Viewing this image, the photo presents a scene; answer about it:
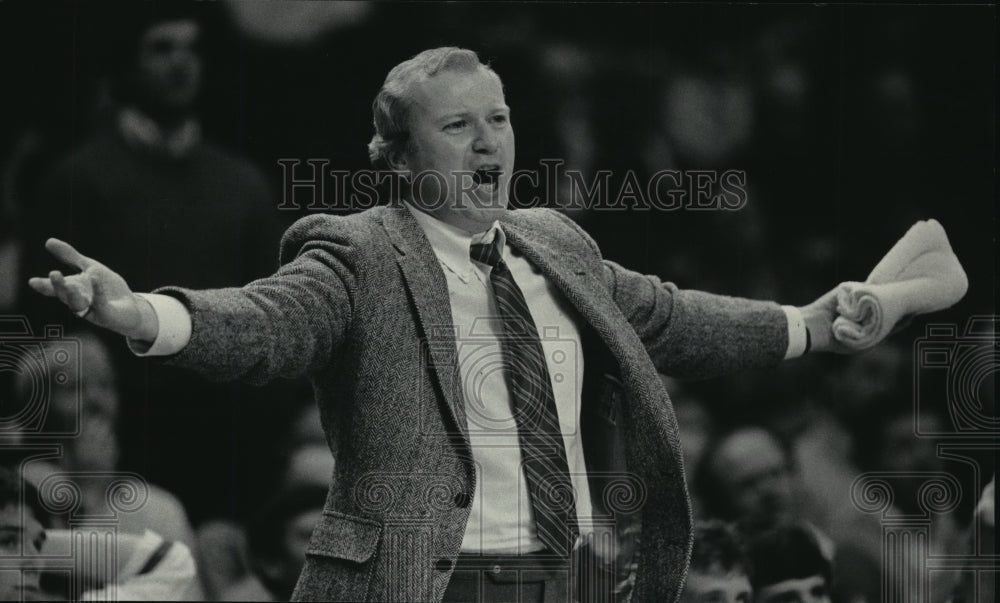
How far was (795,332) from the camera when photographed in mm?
3562

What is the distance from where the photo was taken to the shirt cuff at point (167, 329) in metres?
2.61

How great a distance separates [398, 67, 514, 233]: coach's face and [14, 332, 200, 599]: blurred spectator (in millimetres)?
1084

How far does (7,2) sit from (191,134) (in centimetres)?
61

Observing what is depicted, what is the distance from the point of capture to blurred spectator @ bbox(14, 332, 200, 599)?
12.0 ft

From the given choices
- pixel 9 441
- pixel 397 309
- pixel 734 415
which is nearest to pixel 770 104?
pixel 734 415

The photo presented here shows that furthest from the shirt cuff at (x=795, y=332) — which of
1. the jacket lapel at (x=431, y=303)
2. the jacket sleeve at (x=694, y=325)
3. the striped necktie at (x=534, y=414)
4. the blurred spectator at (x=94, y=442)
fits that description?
the blurred spectator at (x=94, y=442)

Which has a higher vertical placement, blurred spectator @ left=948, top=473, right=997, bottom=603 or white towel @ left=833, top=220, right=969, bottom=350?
white towel @ left=833, top=220, right=969, bottom=350

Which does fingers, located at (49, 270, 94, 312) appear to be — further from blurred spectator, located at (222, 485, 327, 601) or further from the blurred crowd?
blurred spectator, located at (222, 485, 327, 601)

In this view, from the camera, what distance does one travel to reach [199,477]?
12.1 feet

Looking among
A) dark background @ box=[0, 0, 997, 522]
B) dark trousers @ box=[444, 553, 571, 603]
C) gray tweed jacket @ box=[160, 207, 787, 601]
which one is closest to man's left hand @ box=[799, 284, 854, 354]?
dark background @ box=[0, 0, 997, 522]

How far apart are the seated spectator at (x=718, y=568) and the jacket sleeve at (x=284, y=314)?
4.99ft

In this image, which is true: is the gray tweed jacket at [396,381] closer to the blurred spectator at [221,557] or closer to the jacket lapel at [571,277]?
the jacket lapel at [571,277]

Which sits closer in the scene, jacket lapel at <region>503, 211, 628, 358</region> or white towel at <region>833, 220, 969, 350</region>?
jacket lapel at <region>503, 211, 628, 358</region>

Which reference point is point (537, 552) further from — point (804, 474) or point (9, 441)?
point (9, 441)
